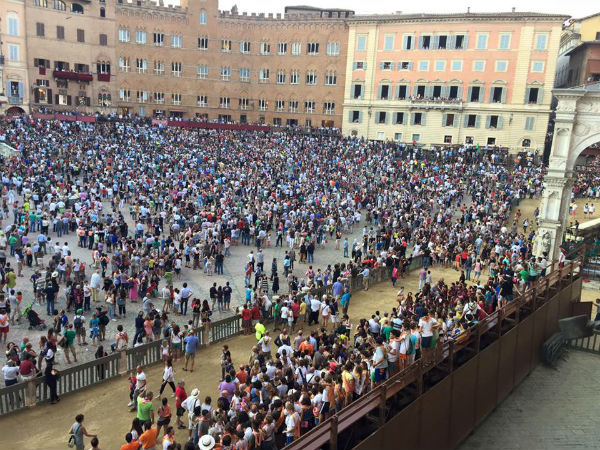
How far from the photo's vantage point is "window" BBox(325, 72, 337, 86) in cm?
6619

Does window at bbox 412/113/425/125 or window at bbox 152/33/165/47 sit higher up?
window at bbox 152/33/165/47

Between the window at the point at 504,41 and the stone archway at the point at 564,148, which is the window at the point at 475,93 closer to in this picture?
the window at the point at 504,41

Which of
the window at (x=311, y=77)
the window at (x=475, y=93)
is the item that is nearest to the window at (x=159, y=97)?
the window at (x=311, y=77)

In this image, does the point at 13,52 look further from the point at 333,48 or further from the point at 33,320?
the point at 33,320

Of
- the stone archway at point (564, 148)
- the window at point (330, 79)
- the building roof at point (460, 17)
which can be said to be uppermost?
the building roof at point (460, 17)

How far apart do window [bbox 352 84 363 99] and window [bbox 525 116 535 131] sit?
19.5m

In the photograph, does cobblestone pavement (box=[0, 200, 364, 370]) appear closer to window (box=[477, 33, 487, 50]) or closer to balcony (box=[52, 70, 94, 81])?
window (box=[477, 33, 487, 50])

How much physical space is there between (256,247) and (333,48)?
1746 inches

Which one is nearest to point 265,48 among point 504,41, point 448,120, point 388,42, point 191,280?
point 388,42

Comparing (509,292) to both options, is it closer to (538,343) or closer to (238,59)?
(538,343)

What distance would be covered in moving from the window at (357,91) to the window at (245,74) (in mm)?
15002

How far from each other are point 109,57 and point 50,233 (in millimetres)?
45376

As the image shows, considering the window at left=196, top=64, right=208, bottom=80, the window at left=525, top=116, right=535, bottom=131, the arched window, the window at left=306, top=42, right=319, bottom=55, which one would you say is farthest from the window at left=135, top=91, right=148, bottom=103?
the window at left=525, top=116, right=535, bottom=131

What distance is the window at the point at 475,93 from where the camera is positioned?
57.2 meters
